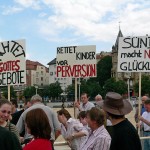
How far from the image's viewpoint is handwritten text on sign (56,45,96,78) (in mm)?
11539

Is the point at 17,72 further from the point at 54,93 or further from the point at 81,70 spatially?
the point at 54,93

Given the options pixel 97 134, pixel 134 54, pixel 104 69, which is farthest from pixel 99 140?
pixel 104 69

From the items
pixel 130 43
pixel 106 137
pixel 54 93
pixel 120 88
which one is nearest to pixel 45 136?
pixel 106 137

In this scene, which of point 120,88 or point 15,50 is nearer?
point 15,50

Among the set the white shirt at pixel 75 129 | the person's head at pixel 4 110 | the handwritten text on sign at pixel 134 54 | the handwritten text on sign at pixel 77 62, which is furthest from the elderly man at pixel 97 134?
the handwritten text on sign at pixel 77 62

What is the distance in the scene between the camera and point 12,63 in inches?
383

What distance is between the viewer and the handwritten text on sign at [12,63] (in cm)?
968

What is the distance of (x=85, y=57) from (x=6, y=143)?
8538 mm

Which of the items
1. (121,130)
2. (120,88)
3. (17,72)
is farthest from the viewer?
(120,88)

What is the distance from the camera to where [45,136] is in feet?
12.6

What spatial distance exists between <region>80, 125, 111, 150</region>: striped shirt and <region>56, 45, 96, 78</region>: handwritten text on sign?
6874 millimetres

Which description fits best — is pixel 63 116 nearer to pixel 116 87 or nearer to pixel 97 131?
pixel 97 131

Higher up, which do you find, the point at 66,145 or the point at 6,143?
the point at 6,143

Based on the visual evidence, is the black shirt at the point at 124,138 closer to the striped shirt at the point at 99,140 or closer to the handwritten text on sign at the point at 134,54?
the striped shirt at the point at 99,140
